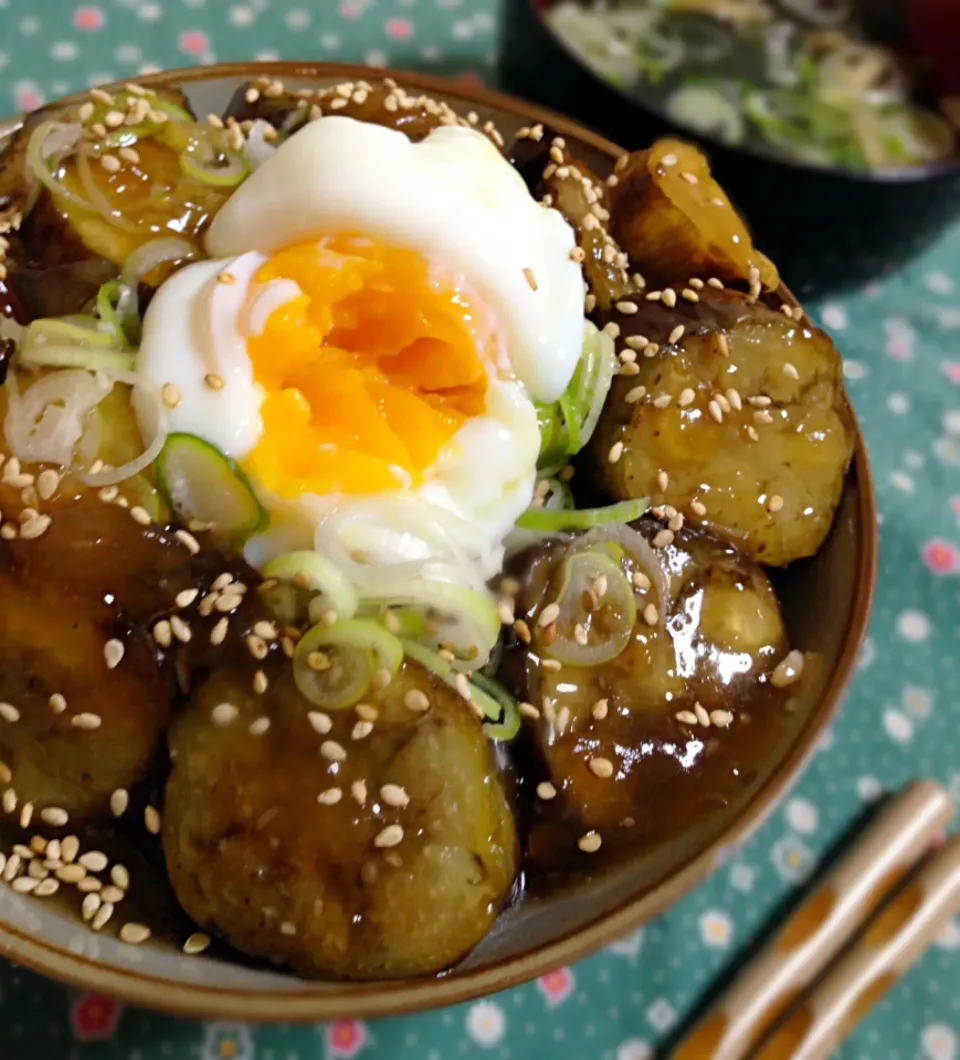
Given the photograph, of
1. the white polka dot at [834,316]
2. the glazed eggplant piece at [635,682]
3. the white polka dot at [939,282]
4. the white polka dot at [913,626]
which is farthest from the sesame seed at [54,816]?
the white polka dot at [939,282]

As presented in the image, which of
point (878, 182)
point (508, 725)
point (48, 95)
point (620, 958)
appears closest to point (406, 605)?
point (508, 725)

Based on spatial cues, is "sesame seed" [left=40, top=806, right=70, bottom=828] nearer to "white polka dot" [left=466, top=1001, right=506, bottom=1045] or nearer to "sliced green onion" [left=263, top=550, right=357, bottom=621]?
"sliced green onion" [left=263, top=550, right=357, bottom=621]

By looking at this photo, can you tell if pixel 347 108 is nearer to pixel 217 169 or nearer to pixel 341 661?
pixel 217 169

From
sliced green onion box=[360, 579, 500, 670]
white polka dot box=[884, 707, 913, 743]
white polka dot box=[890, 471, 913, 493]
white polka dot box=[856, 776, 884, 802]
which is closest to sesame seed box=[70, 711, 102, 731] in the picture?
sliced green onion box=[360, 579, 500, 670]

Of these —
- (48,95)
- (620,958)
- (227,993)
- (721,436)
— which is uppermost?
(721,436)

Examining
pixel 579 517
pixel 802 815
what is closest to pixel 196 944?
pixel 579 517

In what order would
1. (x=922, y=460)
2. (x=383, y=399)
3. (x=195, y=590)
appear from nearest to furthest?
(x=195, y=590) < (x=383, y=399) < (x=922, y=460)

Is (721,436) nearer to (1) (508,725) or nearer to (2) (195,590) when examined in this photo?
(1) (508,725)
